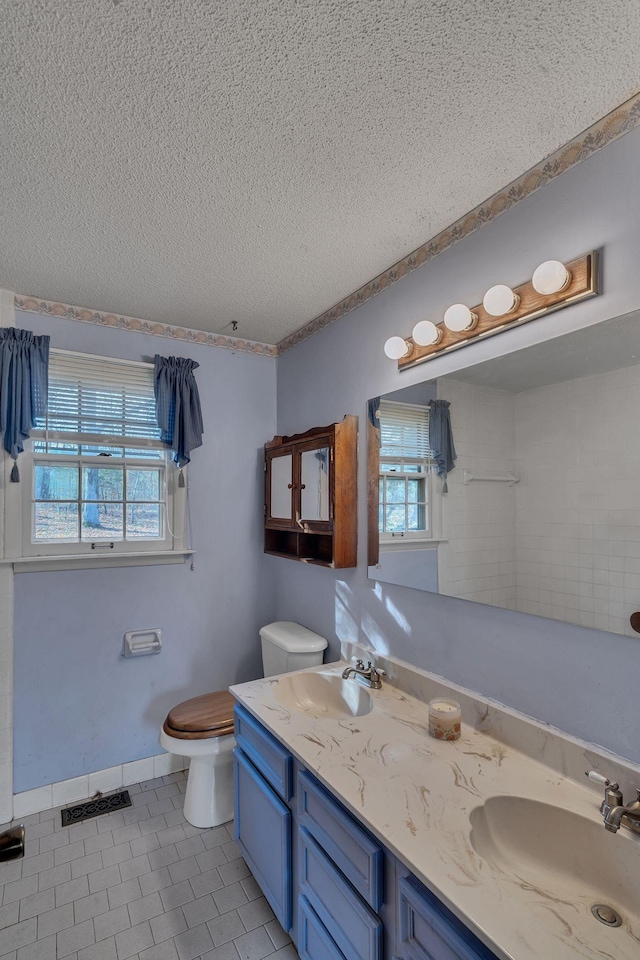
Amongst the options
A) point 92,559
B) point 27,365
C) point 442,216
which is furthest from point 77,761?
point 442,216

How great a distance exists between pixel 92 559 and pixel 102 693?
0.68m

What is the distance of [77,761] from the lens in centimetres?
236

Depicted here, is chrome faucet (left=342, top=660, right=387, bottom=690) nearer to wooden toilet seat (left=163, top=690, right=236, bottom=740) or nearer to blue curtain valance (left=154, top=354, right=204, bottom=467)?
wooden toilet seat (left=163, top=690, right=236, bottom=740)

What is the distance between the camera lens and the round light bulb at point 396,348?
1822mm

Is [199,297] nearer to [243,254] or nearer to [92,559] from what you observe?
[243,254]

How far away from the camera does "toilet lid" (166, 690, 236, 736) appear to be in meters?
2.12

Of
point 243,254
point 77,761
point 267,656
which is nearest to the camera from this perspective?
point 243,254

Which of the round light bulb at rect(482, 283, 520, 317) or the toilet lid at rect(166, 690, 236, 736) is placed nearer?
the round light bulb at rect(482, 283, 520, 317)

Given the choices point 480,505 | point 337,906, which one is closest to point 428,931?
point 337,906

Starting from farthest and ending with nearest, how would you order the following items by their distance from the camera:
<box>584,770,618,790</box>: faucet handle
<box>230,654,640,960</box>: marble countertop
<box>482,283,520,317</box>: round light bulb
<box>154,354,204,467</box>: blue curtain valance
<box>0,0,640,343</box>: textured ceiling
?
<box>154,354,204,467</box>: blue curtain valance
<box>482,283,520,317</box>: round light bulb
<box>584,770,618,790</box>: faucet handle
<box>0,0,640,343</box>: textured ceiling
<box>230,654,640,960</box>: marble countertop

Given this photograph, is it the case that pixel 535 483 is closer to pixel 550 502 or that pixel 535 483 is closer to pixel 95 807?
pixel 550 502

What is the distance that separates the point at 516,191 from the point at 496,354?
0.48 meters

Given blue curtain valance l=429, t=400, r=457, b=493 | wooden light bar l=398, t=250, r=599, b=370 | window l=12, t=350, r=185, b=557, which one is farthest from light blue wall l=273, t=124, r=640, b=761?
window l=12, t=350, r=185, b=557

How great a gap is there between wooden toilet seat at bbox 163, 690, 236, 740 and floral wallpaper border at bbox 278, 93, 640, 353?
1.97m
